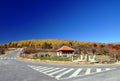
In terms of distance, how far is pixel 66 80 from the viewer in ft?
45.2

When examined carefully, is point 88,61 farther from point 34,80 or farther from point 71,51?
point 71,51

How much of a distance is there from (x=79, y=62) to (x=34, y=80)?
20.3m

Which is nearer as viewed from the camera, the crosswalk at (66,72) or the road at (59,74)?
the road at (59,74)

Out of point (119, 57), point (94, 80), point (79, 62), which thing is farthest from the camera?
point (119, 57)

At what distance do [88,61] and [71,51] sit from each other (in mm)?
30116

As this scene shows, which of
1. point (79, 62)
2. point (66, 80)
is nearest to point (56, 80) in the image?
point (66, 80)

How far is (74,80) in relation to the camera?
45.1ft

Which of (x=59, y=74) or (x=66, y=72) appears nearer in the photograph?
(x=59, y=74)

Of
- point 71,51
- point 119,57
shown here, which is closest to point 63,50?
point 71,51

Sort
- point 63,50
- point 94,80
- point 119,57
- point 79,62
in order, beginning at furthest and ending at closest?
1. point 63,50
2. point 119,57
3. point 79,62
4. point 94,80

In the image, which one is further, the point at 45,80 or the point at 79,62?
the point at 79,62

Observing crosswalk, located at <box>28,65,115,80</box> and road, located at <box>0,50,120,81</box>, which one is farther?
crosswalk, located at <box>28,65,115,80</box>

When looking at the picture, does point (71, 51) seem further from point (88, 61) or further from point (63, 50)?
point (88, 61)

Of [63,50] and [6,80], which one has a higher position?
[63,50]
